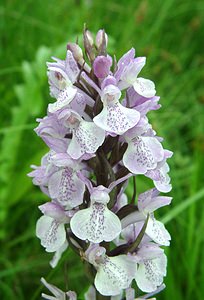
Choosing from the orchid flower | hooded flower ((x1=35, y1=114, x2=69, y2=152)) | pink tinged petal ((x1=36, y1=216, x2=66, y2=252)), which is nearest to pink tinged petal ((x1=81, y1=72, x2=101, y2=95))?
hooded flower ((x1=35, y1=114, x2=69, y2=152))

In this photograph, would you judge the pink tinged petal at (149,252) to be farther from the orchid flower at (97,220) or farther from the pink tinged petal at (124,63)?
the pink tinged petal at (124,63)

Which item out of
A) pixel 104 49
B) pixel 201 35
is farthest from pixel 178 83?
pixel 104 49

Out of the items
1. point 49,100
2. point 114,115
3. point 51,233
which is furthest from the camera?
point 49,100

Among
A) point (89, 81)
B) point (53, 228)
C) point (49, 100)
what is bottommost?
point (53, 228)

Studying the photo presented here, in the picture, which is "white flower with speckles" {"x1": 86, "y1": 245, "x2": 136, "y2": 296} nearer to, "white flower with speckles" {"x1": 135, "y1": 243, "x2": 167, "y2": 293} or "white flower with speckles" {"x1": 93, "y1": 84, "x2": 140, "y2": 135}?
"white flower with speckles" {"x1": 135, "y1": 243, "x2": 167, "y2": 293}

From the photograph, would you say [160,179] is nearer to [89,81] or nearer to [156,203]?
[156,203]

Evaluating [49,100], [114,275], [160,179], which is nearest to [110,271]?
[114,275]

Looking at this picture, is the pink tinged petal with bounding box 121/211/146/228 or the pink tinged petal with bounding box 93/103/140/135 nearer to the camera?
the pink tinged petal with bounding box 93/103/140/135
